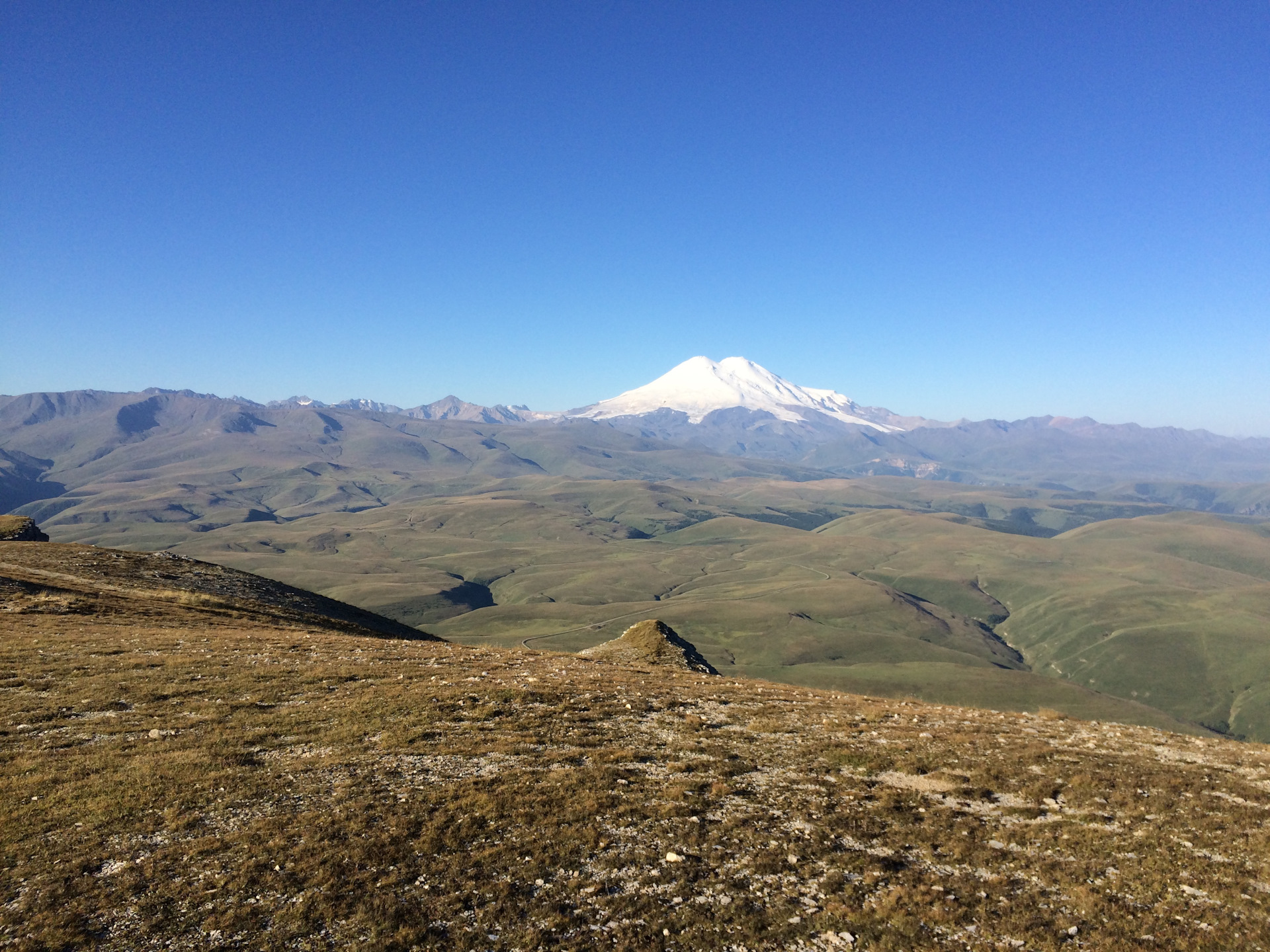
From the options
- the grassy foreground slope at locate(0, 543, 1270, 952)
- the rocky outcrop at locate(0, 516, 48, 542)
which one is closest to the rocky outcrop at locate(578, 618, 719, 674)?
the grassy foreground slope at locate(0, 543, 1270, 952)

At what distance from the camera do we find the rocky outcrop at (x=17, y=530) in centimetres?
7250

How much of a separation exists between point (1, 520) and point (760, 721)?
95.6 metres

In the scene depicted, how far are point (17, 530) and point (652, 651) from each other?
256 feet

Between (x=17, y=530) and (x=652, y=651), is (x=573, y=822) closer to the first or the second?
(x=652, y=651)

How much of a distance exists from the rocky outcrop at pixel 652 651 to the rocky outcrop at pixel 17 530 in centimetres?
6813

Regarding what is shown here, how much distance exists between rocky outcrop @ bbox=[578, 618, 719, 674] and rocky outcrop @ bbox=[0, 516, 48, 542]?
6813 cm

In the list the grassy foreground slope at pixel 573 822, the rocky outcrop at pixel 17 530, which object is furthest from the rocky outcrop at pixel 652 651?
the rocky outcrop at pixel 17 530

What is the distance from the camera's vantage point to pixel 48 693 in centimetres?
2753

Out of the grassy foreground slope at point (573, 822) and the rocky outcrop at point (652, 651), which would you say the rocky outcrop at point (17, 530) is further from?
the rocky outcrop at point (652, 651)

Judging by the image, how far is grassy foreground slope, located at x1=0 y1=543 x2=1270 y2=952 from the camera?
14.4m

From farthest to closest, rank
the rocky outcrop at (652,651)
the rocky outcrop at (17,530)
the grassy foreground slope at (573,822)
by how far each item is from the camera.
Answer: the rocky outcrop at (17,530) < the rocky outcrop at (652,651) < the grassy foreground slope at (573,822)

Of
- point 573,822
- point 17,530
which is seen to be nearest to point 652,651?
point 573,822

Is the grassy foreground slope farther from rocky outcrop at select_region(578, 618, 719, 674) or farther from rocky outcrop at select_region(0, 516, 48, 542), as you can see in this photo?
rocky outcrop at select_region(0, 516, 48, 542)

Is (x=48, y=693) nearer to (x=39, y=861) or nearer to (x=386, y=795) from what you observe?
(x=39, y=861)
